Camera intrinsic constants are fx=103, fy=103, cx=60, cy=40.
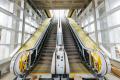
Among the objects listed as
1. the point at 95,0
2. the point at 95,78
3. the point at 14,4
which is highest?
the point at 95,0

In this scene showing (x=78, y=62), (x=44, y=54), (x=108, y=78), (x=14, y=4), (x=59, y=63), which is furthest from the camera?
(x=44, y=54)

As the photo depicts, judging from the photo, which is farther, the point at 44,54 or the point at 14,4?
the point at 44,54

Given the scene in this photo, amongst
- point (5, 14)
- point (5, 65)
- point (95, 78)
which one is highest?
point (5, 14)

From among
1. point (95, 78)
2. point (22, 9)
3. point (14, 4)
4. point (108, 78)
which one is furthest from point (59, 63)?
point (22, 9)

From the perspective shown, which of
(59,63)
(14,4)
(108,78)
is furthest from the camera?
(14,4)

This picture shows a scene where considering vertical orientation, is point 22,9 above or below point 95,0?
below

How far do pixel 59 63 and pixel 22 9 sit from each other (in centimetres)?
334

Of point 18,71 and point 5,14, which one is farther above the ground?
point 5,14

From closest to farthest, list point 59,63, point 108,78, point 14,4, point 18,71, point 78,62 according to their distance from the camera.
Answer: point 18,71 → point 59,63 → point 108,78 → point 14,4 → point 78,62

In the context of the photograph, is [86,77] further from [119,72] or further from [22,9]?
[22,9]

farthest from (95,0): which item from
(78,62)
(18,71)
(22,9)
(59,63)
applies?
(18,71)

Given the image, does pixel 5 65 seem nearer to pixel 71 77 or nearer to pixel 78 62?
pixel 71 77

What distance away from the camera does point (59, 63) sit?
98.0 inches

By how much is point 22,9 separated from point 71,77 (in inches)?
142
